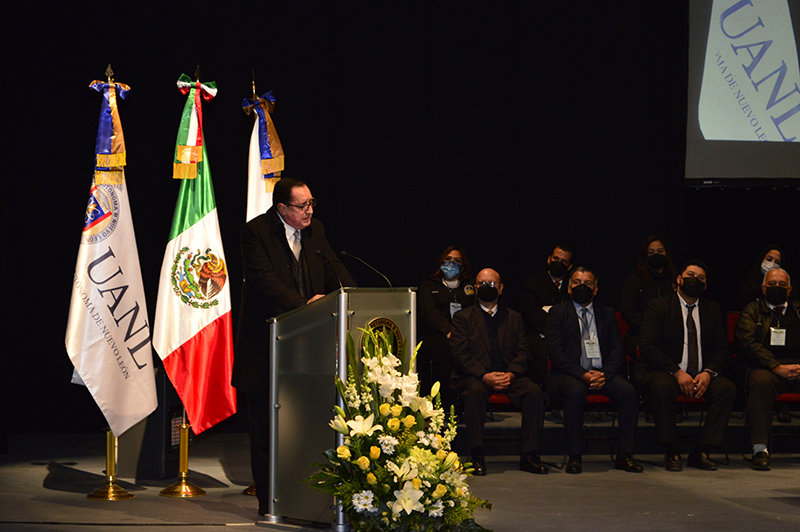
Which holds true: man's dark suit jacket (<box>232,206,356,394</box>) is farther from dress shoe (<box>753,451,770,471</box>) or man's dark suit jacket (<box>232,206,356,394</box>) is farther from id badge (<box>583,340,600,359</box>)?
dress shoe (<box>753,451,770,471</box>)

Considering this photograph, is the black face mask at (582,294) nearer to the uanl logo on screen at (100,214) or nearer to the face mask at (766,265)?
the face mask at (766,265)

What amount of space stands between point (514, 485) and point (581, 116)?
10.2 ft

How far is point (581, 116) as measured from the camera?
20.7ft

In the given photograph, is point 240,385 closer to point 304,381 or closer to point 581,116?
point 304,381

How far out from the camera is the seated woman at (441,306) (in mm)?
5328

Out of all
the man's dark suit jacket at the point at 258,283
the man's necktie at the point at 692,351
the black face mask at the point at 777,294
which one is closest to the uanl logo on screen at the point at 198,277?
the man's dark suit jacket at the point at 258,283

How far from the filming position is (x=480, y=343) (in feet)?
16.7

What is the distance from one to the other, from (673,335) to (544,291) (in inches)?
36.6

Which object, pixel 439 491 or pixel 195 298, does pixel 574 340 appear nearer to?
pixel 195 298

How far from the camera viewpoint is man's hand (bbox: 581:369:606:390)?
4.98 meters

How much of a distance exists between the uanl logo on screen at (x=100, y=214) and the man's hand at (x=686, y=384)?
129 inches

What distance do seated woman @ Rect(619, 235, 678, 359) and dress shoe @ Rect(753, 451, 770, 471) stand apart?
111cm

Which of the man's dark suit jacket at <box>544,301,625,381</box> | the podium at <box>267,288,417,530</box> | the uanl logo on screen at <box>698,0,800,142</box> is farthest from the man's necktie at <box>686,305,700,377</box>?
the podium at <box>267,288,417,530</box>

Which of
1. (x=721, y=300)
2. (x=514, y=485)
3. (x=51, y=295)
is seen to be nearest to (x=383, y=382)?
(x=514, y=485)
